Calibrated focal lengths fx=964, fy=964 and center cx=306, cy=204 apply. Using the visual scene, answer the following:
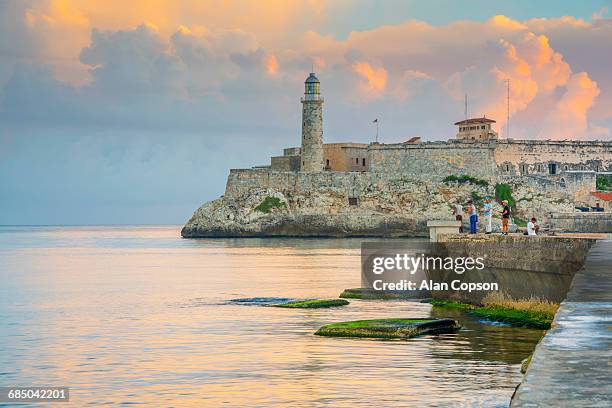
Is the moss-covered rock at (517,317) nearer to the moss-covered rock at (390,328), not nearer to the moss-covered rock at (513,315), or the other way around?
the moss-covered rock at (513,315)

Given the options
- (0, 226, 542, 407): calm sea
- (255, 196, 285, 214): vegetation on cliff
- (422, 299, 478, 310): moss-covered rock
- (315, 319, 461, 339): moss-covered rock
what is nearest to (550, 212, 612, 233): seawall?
(0, 226, 542, 407): calm sea

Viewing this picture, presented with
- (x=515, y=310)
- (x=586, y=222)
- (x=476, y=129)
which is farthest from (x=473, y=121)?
(x=515, y=310)

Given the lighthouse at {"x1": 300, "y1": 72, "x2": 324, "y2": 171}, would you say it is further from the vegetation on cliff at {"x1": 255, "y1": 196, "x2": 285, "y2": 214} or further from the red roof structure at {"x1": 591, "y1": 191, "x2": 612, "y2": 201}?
the red roof structure at {"x1": 591, "y1": 191, "x2": 612, "y2": 201}

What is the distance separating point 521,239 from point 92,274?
1333 inches

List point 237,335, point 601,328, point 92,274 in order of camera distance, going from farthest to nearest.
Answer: point 92,274
point 237,335
point 601,328

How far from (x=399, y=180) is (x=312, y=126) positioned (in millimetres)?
10353

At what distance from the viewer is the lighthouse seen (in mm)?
90125

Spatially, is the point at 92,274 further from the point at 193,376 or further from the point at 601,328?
the point at 601,328

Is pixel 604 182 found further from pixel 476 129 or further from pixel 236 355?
pixel 236 355

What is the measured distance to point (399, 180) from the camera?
306ft

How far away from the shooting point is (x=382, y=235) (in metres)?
94.2

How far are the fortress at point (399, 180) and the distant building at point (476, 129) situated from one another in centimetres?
641

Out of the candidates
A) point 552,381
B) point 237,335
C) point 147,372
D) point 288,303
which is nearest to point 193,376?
point 147,372

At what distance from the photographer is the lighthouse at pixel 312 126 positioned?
296ft
